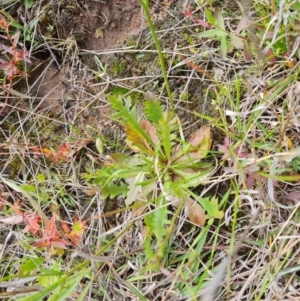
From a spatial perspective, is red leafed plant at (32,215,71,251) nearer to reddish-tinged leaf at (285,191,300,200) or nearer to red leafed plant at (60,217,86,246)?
red leafed plant at (60,217,86,246)

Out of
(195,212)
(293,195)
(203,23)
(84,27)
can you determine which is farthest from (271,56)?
(84,27)

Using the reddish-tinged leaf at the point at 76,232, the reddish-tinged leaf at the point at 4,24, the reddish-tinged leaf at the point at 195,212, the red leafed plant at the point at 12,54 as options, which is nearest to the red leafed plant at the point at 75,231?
the reddish-tinged leaf at the point at 76,232

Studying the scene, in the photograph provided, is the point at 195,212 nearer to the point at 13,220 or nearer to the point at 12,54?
the point at 13,220

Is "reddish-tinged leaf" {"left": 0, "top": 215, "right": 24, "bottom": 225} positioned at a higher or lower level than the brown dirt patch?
lower

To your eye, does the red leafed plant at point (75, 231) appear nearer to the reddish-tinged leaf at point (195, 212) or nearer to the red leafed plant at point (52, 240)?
the red leafed plant at point (52, 240)

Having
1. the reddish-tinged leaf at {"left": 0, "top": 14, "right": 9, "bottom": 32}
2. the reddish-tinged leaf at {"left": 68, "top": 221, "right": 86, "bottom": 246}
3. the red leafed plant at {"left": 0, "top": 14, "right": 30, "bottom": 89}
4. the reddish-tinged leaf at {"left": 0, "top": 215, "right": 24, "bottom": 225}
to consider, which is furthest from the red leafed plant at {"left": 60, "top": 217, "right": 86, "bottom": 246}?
the reddish-tinged leaf at {"left": 0, "top": 14, "right": 9, "bottom": 32}

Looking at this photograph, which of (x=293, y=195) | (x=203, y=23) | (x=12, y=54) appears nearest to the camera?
(x=293, y=195)

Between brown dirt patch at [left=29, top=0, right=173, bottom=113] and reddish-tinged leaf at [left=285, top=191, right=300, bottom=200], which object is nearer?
reddish-tinged leaf at [left=285, top=191, right=300, bottom=200]

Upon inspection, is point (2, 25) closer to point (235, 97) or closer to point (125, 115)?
point (125, 115)

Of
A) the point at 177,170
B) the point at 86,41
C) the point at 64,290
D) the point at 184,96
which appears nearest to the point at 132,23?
the point at 86,41
